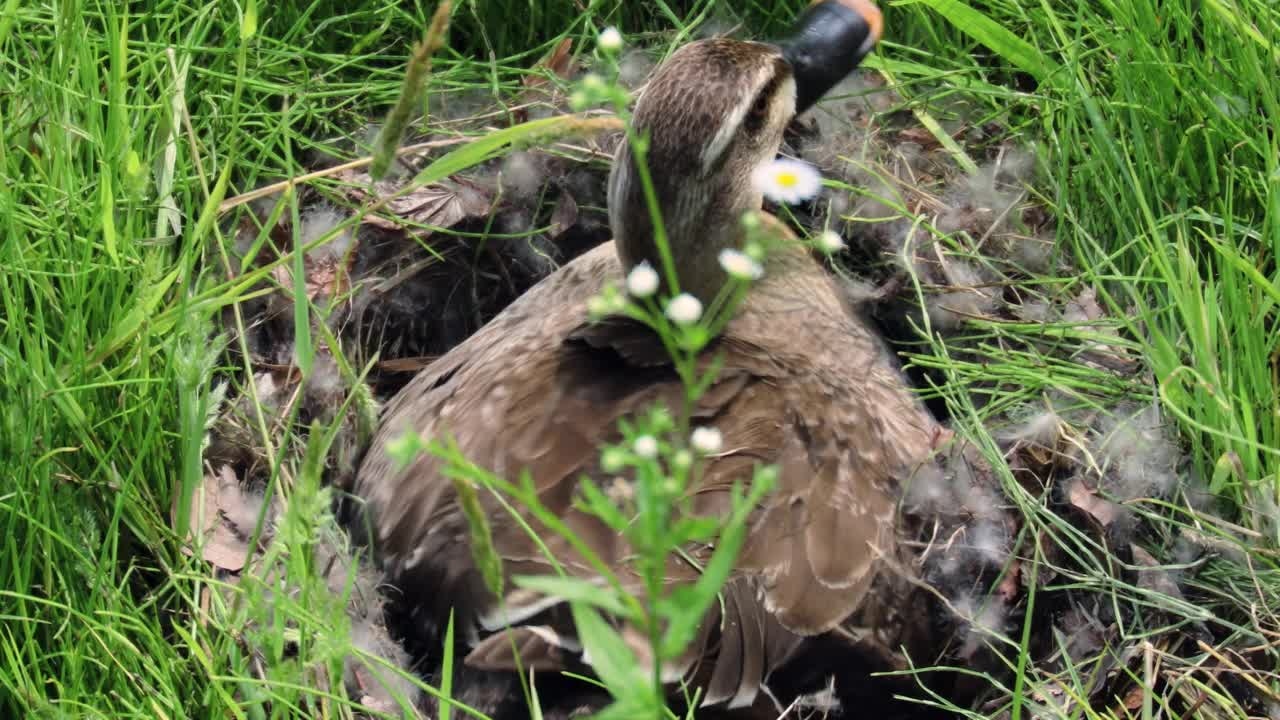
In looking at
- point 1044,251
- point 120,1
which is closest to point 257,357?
point 120,1

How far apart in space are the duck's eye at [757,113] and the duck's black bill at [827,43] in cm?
18

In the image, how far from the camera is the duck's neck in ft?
7.59

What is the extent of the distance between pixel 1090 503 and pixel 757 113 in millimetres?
847

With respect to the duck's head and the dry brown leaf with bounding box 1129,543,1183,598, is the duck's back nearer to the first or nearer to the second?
the duck's head

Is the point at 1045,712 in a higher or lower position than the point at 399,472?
lower

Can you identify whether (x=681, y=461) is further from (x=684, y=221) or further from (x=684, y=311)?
(x=684, y=221)

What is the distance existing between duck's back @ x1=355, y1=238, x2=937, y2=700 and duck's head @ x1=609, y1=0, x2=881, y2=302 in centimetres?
16

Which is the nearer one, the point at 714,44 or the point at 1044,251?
the point at 714,44

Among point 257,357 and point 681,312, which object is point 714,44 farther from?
point 681,312

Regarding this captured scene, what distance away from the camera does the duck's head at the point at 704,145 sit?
89.6 inches

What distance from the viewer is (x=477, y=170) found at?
10.1 ft

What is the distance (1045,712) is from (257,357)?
1.58 m

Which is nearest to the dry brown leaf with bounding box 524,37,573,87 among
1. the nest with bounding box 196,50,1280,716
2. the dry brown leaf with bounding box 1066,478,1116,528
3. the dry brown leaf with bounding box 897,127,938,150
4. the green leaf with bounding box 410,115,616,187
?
the nest with bounding box 196,50,1280,716

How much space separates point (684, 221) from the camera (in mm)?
2365
